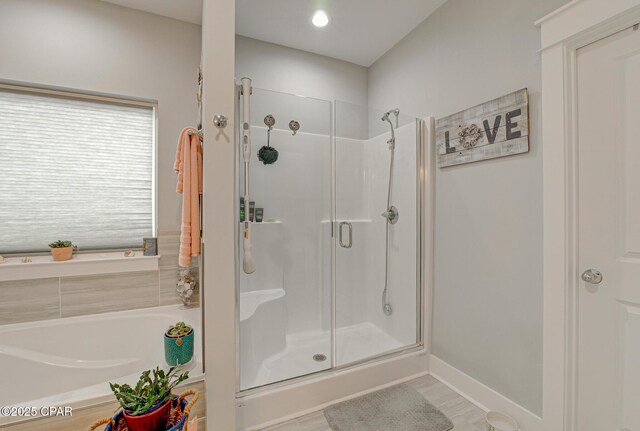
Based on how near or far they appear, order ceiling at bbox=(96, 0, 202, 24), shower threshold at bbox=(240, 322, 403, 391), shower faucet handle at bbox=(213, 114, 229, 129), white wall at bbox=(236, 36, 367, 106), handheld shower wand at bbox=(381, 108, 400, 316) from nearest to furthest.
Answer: shower faucet handle at bbox=(213, 114, 229, 129)
shower threshold at bbox=(240, 322, 403, 391)
ceiling at bbox=(96, 0, 202, 24)
handheld shower wand at bbox=(381, 108, 400, 316)
white wall at bbox=(236, 36, 367, 106)

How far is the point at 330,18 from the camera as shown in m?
2.30

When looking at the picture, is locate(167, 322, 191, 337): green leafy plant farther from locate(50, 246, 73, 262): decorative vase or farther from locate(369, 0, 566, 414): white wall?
locate(369, 0, 566, 414): white wall

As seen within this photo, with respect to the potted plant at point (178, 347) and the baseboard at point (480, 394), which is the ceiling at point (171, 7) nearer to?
the potted plant at point (178, 347)

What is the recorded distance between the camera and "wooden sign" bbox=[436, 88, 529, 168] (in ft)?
5.18

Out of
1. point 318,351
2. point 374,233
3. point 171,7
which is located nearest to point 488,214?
point 374,233

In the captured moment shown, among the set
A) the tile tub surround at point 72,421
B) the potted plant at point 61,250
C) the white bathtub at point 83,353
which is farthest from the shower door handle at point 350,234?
the potted plant at point 61,250

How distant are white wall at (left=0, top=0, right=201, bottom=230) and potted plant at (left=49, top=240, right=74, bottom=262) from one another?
599mm

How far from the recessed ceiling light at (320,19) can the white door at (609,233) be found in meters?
1.74

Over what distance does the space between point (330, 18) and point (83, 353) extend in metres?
3.08

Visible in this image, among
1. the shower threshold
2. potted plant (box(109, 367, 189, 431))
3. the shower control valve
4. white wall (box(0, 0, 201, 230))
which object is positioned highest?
white wall (box(0, 0, 201, 230))

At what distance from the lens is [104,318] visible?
200 cm

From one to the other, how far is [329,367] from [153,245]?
1643 millimetres

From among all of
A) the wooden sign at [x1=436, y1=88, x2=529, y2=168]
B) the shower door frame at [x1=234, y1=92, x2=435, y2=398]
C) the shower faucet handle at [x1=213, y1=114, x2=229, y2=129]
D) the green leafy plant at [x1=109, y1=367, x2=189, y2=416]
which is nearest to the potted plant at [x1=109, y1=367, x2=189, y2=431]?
the green leafy plant at [x1=109, y1=367, x2=189, y2=416]

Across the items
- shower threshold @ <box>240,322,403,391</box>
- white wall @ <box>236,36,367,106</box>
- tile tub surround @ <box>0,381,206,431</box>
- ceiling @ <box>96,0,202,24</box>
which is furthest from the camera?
white wall @ <box>236,36,367,106</box>
